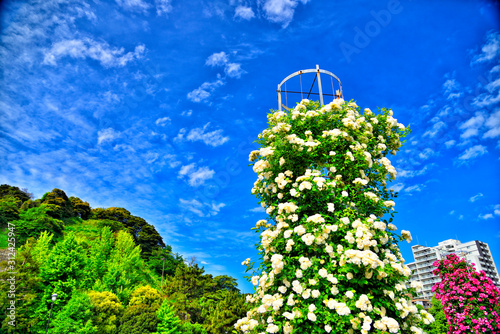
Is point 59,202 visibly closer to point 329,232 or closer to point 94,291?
point 94,291

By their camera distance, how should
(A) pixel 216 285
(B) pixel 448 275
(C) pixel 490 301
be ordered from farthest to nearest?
(A) pixel 216 285, (B) pixel 448 275, (C) pixel 490 301

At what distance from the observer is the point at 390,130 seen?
738 centimetres

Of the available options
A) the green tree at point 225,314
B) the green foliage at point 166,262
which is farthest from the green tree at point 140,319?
the green foliage at point 166,262

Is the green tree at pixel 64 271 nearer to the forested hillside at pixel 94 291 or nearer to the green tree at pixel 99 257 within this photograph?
the forested hillside at pixel 94 291

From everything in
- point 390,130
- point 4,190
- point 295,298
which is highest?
point 4,190

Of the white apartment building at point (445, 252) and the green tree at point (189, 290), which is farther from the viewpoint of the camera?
the white apartment building at point (445, 252)

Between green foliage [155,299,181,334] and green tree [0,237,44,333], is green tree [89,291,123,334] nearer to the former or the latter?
green foliage [155,299,181,334]

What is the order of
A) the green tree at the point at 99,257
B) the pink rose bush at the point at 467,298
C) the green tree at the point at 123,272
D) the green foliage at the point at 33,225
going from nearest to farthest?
the pink rose bush at the point at 467,298, the green tree at the point at 123,272, the green tree at the point at 99,257, the green foliage at the point at 33,225

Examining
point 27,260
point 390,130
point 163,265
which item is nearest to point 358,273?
point 390,130

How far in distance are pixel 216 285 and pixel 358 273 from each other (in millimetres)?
32700

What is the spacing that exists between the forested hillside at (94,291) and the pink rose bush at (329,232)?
19486 mm

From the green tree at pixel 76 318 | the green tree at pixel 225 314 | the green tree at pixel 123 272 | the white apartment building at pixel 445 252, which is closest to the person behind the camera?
the green tree at pixel 76 318

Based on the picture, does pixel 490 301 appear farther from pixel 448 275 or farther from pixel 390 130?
pixel 390 130

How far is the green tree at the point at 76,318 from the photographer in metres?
20.7
